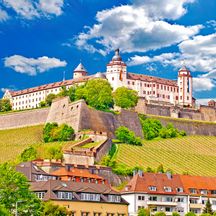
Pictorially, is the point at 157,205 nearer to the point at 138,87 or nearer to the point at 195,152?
the point at 195,152

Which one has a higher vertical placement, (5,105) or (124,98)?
(5,105)

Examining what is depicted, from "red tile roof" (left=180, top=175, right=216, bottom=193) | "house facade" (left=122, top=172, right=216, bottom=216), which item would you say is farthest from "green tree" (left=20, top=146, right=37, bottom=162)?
"red tile roof" (left=180, top=175, right=216, bottom=193)

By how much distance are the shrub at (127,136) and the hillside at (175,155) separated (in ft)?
5.69

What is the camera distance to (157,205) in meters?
76.6

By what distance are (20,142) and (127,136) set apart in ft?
67.4

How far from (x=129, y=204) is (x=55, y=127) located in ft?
161

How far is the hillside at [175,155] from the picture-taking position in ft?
337

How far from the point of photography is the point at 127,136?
116750mm

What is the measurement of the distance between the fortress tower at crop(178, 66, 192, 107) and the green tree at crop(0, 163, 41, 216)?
355 feet

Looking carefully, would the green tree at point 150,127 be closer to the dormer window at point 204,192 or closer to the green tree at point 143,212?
the dormer window at point 204,192

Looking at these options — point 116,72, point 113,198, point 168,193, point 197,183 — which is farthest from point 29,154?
point 116,72

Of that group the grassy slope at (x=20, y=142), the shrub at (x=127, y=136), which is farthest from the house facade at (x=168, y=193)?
the shrub at (x=127, y=136)

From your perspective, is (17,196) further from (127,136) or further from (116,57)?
(116,57)

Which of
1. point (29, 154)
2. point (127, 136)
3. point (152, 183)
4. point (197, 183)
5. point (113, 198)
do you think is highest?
point (127, 136)
